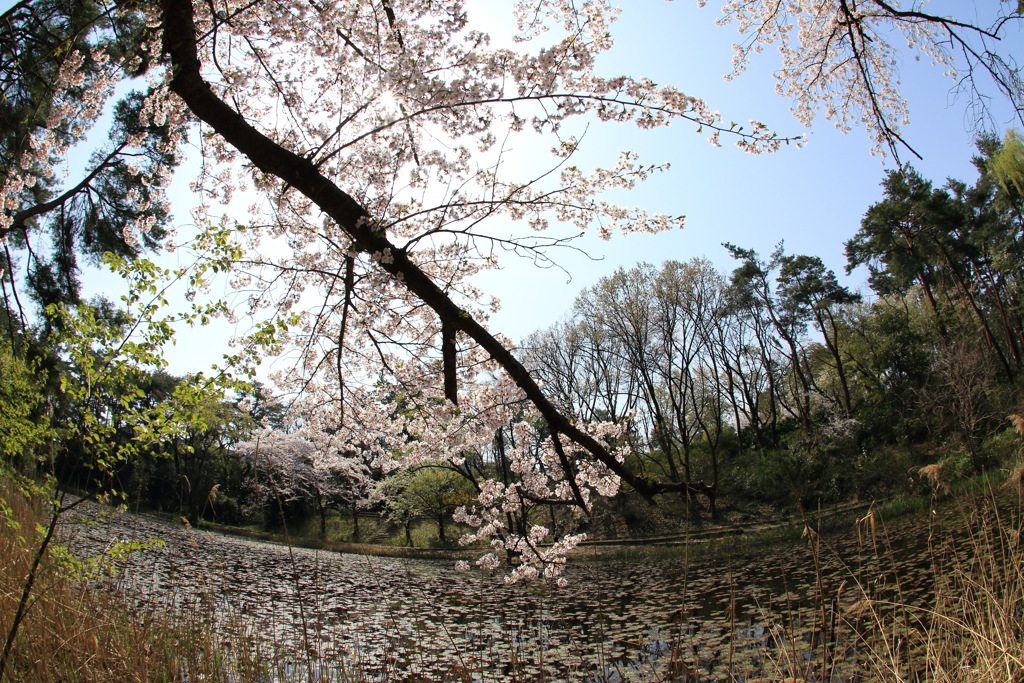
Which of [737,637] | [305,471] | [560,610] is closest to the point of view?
[737,637]

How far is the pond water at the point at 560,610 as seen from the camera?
4.07 m

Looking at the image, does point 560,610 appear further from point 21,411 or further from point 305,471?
point 305,471

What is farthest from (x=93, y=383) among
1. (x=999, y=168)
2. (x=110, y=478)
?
(x=999, y=168)

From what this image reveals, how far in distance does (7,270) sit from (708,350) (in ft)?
78.2

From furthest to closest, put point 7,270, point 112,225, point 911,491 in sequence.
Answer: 1. point 911,491
2. point 112,225
3. point 7,270

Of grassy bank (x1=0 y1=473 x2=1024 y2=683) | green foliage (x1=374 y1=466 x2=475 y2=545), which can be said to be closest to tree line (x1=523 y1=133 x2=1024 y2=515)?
green foliage (x1=374 y1=466 x2=475 y2=545)

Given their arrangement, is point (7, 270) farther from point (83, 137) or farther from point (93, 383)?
point (93, 383)

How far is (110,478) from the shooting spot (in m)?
3.73

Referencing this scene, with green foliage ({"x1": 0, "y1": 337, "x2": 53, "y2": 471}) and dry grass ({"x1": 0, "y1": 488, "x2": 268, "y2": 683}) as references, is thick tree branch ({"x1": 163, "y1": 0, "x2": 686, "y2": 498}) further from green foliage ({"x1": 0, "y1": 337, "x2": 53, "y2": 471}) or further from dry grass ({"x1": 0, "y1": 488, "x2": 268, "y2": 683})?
green foliage ({"x1": 0, "y1": 337, "x2": 53, "y2": 471})

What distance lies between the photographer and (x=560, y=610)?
7762 mm

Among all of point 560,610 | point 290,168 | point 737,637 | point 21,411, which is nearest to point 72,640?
point 21,411

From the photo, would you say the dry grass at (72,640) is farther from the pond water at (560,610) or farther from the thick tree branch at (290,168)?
the thick tree branch at (290,168)

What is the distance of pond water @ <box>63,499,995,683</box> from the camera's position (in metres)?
4.07

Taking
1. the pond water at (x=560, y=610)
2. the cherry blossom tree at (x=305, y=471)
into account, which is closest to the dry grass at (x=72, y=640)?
the pond water at (x=560, y=610)
